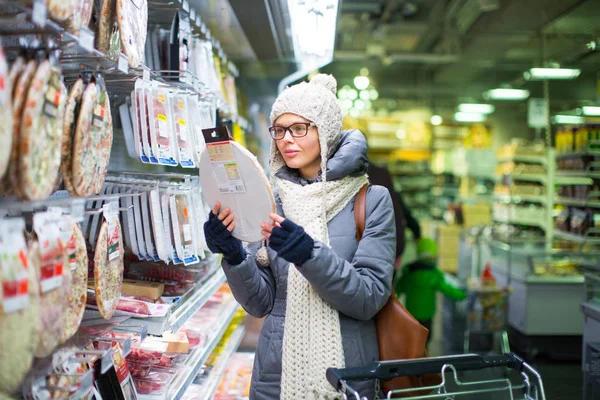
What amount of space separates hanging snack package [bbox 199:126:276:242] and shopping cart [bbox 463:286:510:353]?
4.00 m

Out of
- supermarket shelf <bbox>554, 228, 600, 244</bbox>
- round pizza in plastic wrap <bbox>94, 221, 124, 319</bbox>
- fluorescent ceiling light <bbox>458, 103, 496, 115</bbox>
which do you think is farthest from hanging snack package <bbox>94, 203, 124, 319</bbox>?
fluorescent ceiling light <bbox>458, 103, 496, 115</bbox>

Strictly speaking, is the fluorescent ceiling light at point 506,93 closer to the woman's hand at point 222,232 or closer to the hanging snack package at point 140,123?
the hanging snack package at point 140,123

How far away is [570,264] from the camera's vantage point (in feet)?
19.1

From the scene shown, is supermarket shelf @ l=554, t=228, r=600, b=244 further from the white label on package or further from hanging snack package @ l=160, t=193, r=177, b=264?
the white label on package

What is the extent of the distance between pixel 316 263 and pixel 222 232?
0.34 metres

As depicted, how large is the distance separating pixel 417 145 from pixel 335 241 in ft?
35.9

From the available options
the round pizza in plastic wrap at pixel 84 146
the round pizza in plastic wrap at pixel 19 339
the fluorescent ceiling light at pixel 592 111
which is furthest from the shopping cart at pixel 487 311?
the round pizza in plastic wrap at pixel 19 339

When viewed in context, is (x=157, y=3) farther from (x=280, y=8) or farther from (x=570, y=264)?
(x=570, y=264)

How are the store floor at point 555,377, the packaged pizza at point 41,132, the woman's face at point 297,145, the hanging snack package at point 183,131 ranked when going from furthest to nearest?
the store floor at point 555,377
the hanging snack package at point 183,131
the woman's face at point 297,145
the packaged pizza at point 41,132

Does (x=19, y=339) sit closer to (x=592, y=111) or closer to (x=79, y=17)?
(x=79, y=17)

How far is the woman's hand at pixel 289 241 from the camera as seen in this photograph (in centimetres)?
169

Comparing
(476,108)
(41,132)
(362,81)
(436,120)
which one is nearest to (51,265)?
(41,132)

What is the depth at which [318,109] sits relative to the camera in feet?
6.63

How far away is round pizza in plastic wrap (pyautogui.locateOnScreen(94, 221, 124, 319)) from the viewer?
A: 5.54 feet
